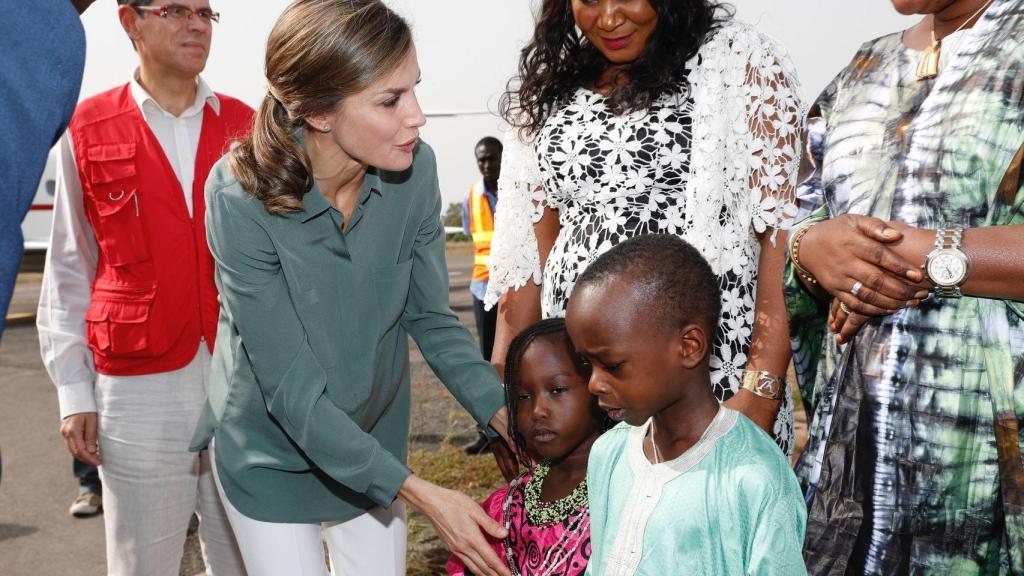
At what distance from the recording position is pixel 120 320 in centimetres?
313

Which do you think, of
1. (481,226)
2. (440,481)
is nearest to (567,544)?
(440,481)

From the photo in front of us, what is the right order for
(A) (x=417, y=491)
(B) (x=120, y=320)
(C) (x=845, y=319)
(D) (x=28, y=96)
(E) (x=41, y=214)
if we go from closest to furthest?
(D) (x=28, y=96) < (C) (x=845, y=319) < (A) (x=417, y=491) < (B) (x=120, y=320) < (E) (x=41, y=214)

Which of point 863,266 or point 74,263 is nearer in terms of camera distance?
point 863,266

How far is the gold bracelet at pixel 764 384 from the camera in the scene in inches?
92.9

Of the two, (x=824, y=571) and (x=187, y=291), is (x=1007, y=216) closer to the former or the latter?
(x=824, y=571)

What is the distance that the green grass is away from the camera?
4.42 m

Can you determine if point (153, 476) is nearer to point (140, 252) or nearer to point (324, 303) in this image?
point (140, 252)

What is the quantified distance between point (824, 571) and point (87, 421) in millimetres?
2388

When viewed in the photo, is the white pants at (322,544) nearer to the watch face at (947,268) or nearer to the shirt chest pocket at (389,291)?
the shirt chest pocket at (389,291)

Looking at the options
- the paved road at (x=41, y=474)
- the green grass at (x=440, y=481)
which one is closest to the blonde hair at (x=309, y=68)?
the green grass at (x=440, y=481)

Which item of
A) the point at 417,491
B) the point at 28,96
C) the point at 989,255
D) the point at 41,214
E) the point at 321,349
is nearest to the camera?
the point at 28,96

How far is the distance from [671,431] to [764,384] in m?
0.53

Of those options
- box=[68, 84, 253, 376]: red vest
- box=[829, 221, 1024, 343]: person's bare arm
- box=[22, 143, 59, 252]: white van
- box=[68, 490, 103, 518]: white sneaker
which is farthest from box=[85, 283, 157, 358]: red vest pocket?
box=[22, 143, 59, 252]: white van

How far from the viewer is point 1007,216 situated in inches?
69.1
